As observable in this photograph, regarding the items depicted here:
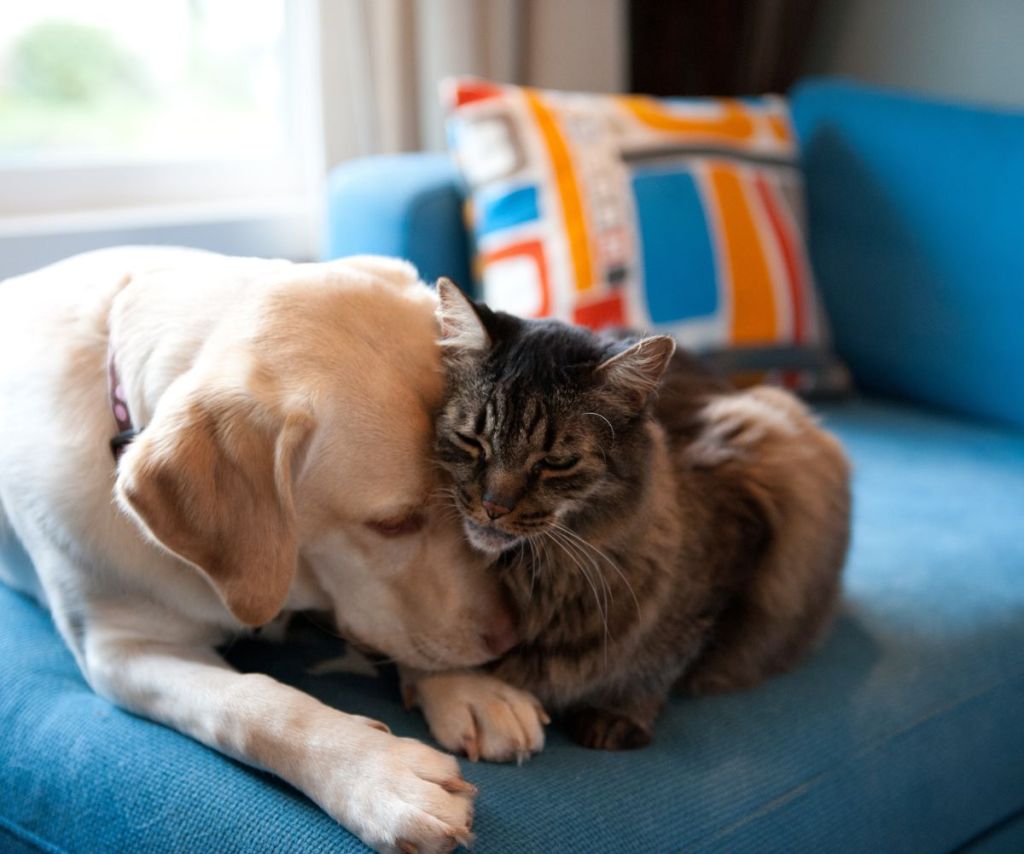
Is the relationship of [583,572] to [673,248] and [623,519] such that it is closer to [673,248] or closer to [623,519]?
[623,519]

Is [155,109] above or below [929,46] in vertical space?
below

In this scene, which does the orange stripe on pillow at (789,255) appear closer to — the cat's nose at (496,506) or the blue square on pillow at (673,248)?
the blue square on pillow at (673,248)

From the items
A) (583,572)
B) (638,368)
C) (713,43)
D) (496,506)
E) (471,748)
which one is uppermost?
(713,43)

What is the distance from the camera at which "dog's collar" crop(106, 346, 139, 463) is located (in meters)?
1.14

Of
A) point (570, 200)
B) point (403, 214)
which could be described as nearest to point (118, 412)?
point (403, 214)

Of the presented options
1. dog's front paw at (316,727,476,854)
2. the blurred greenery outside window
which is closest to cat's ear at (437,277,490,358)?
dog's front paw at (316,727,476,854)

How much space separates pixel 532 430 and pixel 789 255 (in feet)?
4.43

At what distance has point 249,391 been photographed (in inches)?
41.3

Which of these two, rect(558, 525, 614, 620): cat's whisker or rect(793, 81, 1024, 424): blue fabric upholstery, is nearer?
rect(558, 525, 614, 620): cat's whisker

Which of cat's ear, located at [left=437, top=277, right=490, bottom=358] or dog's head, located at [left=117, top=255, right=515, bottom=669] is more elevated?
cat's ear, located at [left=437, top=277, right=490, bottom=358]

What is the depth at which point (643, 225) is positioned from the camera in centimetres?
210

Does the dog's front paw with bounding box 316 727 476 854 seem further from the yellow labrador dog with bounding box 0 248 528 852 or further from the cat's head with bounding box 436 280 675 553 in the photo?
the cat's head with bounding box 436 280 675 553

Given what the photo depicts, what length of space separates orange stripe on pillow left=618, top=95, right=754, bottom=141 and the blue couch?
0.22m

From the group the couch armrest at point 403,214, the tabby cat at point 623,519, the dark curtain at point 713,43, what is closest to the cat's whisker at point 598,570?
the tabby cat at point 623,519
